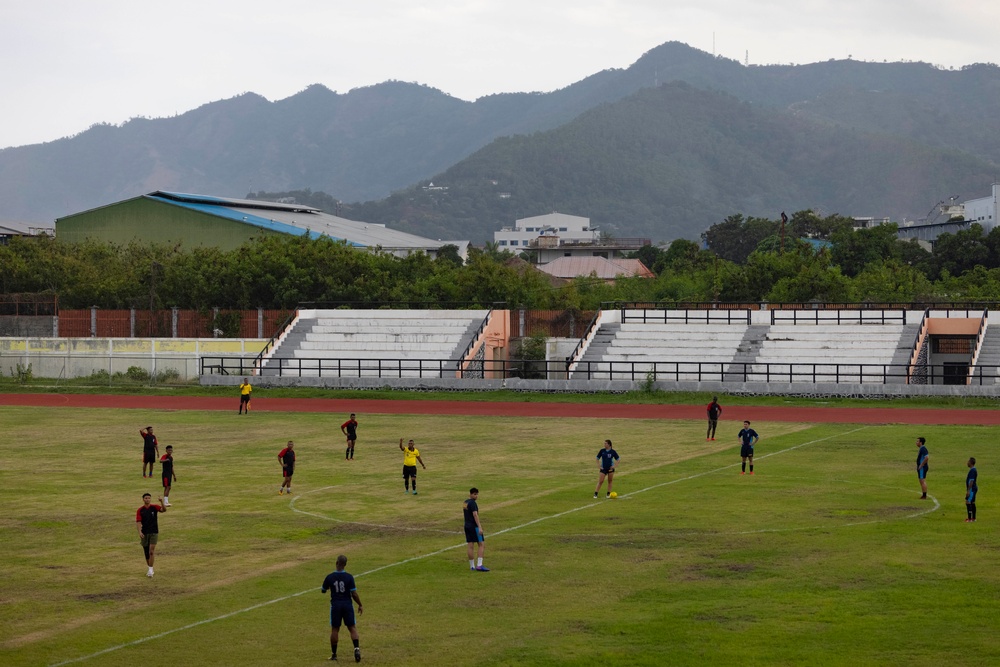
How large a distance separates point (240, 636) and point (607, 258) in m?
164

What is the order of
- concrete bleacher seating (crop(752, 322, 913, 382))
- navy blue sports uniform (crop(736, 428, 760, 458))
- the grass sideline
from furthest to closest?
concrete bleacher seating (crop(752, 322, 913, 382)) → the grass sideline → navy blue sports uniform (crop(736, 428, 760, 458))

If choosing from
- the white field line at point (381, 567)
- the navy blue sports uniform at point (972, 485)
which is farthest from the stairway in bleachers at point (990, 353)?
the navy blue sports uniform at point (972, 485)

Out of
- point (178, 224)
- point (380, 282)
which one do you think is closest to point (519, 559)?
point (380, 282)

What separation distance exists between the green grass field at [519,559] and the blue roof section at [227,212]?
82771 millimetres

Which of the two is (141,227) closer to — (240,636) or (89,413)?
(89,413)

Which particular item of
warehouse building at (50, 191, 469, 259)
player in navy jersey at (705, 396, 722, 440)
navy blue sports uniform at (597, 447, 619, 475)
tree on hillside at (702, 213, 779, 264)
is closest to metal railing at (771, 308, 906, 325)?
player in navy jersey at (705, 396, 722, 440)

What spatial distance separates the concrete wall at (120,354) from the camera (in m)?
70.6

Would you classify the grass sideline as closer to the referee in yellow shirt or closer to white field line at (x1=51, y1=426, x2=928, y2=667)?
the referee in yellow shirt

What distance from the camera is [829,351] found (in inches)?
2544

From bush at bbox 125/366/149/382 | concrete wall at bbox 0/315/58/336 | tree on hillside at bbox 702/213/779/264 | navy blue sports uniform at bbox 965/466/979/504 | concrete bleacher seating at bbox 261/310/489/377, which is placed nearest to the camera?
navy blue sports uniform at bbox 965/466/979/504

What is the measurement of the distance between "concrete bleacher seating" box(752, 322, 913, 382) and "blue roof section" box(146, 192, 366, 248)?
61.9 metres

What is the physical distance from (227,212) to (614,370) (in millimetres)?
73834

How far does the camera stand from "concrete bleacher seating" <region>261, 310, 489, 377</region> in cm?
6656

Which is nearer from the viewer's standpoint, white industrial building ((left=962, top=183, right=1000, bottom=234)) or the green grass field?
the green grass field
